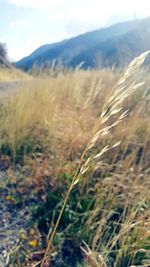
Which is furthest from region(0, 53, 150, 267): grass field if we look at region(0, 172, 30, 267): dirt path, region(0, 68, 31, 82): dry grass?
region(0, 68, 31, 82): dry grass

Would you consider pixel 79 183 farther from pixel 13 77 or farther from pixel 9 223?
pixel 13 77

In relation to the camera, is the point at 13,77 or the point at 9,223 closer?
the point at 9,223

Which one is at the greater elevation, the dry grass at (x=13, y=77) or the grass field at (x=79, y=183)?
the dry grass at (x=13, y=77)

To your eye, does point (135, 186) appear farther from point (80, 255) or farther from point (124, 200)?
point (80, 255)

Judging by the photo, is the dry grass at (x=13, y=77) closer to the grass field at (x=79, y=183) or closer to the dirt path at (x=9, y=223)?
the grass field at (x=79, y=183)

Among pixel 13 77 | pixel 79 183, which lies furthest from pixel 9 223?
pixel 13 77

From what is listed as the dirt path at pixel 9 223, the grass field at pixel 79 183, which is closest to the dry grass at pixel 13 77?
the grass field at pixel 79 183

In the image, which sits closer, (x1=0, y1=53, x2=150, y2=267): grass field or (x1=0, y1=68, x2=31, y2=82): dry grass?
(x1=0, y1=53, x2=150, y2=267): grass field

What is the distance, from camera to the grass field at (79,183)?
2.09 metres

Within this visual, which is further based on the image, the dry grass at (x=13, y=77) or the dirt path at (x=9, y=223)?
the dry grass at (x=13, y=77)

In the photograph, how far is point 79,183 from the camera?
104 inches

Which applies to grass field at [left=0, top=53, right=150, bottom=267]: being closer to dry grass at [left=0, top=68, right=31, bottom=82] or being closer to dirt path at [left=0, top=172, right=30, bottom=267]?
dirt path at [left=0, top=172, right=30, bottom=267]

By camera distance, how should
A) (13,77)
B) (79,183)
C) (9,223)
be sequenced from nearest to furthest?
(9,223), (79,183), (13,77)

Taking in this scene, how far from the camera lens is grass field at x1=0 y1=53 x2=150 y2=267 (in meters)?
2.09
